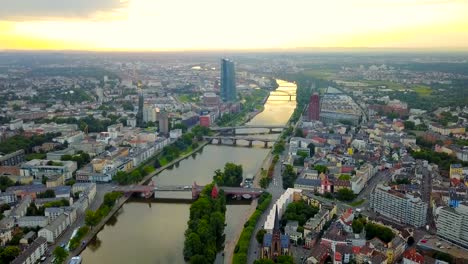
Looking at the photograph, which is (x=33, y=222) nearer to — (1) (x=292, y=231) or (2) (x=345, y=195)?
(1) (x=292, y=231)

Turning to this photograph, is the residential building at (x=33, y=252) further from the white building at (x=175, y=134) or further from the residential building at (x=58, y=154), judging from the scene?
the white building at (x=175, y=134)

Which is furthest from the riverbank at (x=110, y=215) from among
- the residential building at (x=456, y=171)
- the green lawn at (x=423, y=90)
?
the green lawn at (x=423, y=90)

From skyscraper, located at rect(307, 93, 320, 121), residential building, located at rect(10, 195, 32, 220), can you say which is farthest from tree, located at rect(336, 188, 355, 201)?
skyscraper, located at rect(307, 93, 320, 121)

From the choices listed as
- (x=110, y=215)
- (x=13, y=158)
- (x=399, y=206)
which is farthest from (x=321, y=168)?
(x=13, y=158)

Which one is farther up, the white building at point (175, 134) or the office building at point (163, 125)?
the office building at point (163, 125)

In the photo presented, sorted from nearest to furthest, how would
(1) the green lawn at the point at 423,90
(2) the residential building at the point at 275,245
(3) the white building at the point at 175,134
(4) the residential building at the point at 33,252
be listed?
(4) the residential building at the point at 33,252, (2) the residential building at the point at 275,245, (3) the white building at the point at 175,134, (1) the green lawn at the point at 423,90

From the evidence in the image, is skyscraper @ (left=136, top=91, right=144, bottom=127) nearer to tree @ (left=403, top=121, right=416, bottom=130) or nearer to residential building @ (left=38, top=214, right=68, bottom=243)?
residential building @ (left=38, top=214, right=68, bottom=243)

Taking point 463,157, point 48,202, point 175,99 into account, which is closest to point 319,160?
point 463,157
